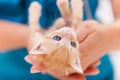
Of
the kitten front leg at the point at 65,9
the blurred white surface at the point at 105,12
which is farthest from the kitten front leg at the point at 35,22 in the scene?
the blurred white surface at the point at 105,12

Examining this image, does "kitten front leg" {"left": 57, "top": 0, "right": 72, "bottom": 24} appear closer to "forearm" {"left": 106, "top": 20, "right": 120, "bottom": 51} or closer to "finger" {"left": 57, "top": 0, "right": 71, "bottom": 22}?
"finger" {"left": 57, "top": 0, "right": 71, "bottom": 22}

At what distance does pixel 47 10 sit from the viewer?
1.76 feet

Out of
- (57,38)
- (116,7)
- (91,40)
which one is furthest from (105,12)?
(57,38)

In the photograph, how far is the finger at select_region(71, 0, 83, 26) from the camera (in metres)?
0.44

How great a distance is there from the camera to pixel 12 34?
553 millimetres

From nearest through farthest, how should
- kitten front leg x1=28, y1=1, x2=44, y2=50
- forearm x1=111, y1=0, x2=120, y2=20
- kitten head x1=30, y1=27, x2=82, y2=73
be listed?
kitten head x1=30, y1=27, x2=82, y2=73 → kitten front leg x1=28, y1=1, x2=44, y2=50 → forearm x1=111, y1=0, x2=120, y2=20

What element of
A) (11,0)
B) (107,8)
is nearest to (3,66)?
(11,0)

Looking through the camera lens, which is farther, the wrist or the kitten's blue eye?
the wrist

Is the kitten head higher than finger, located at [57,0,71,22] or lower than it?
lower

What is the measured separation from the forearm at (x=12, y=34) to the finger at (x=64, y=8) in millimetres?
111

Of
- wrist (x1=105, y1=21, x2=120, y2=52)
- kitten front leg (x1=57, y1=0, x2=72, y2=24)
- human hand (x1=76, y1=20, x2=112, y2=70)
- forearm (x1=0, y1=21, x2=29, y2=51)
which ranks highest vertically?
forearm (x1=0, y1=21, x2=29, y2=51)

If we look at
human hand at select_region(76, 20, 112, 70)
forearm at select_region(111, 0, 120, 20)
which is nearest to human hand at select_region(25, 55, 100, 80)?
human hand at select_region(76, 20, 112, 70)

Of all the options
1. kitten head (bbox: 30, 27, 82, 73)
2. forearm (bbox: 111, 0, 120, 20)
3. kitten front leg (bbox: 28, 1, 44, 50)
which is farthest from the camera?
forearm (bbox: 111, 0, 120, 20)

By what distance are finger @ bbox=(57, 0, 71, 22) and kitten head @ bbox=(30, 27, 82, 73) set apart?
73 millimetres
